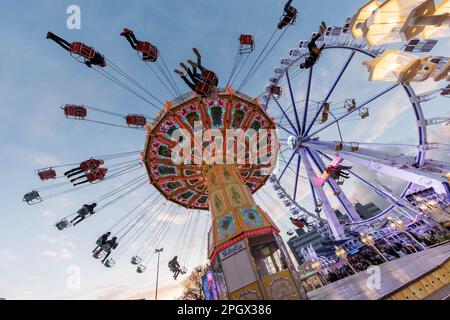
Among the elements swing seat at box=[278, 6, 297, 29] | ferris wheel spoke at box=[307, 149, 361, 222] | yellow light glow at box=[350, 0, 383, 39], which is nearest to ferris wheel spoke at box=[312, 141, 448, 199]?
ferris wheel spoke at box=[307, 149, 361, 222]

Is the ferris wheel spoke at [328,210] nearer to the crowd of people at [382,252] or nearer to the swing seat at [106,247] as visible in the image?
the crowd of people at [382,252]

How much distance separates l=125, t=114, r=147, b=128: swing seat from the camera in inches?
528

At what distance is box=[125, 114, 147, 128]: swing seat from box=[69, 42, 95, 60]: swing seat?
3.68 m

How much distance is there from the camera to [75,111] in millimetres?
12961

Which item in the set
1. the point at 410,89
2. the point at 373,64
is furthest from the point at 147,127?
the point at 410,89

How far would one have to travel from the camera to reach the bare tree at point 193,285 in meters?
32.1

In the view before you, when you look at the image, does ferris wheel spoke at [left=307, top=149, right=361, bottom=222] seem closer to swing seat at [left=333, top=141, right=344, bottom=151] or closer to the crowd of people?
swing seat at [left=333, top=141, right=344, bottom=151]

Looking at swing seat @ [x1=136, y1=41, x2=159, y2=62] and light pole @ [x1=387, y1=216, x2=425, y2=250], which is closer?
swing seat @ [x1=136, y1=41, x2=159, y2=62]

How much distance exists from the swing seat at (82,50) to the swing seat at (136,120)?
3.68 metres

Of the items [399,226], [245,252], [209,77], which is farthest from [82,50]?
[399,226]

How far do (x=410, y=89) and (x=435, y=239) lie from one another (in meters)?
11.1

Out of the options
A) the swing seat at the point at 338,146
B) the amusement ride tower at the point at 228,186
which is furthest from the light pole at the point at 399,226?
the amusement ride tower at the point at 228,186

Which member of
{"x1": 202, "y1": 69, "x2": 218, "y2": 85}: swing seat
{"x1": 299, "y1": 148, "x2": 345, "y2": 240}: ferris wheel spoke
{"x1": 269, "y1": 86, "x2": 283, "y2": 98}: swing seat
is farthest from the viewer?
{"x1": 269, "y1": 86, "x2": 283, "y2": 98}: swing seat
